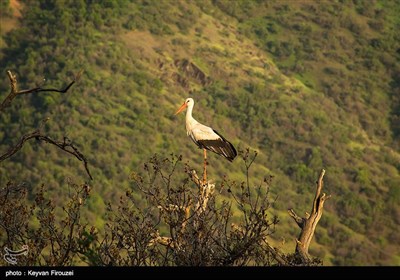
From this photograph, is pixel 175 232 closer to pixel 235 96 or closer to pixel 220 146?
pixel 220 146

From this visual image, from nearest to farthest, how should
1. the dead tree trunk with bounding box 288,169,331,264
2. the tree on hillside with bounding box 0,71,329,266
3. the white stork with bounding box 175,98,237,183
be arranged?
1. the tree on hillside with bounding box 0,71,329,266
2. the dead tree trunk with bounding box 288,169,331,264
3. the white stork with bounding box 175,98,237,183

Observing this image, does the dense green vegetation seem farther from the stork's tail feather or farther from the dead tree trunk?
the dead tree trunk

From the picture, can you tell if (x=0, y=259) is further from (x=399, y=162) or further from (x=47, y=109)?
(x=399, y=162)

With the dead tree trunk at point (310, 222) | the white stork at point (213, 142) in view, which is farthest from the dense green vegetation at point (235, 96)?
the dead tree trunk at point (310, 222)

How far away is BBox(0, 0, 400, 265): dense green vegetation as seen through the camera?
74.9m

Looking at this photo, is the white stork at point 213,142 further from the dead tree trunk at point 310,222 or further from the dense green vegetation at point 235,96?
the dense green vegetation at point 235,96

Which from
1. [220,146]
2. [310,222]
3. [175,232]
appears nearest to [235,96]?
[220,146]

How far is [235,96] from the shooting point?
94.9 metres

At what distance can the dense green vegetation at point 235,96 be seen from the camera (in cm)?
7494

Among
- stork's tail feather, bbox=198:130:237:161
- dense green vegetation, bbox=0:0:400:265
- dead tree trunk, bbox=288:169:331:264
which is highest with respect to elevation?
dead tree trunk, bbox=288:169:331:264

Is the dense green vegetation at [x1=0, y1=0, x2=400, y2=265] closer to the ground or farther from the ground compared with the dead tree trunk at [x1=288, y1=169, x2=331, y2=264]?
closer to the ground

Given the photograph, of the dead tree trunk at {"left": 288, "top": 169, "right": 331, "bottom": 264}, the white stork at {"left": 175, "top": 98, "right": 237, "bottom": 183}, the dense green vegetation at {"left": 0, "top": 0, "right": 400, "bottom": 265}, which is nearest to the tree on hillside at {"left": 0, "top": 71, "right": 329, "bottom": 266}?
the dead tree trunk at {"left": 288, "top": 169, "right": 331, "bottom": 264}

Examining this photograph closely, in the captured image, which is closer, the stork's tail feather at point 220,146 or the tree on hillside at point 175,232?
the tree on hillside at point 175,232

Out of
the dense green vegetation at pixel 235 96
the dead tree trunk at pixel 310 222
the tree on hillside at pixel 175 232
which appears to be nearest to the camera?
the tree on hillside at pixel 175 232
